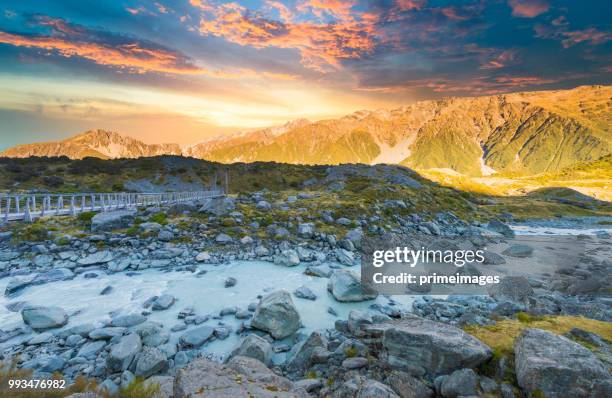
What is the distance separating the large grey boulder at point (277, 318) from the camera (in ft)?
37.8

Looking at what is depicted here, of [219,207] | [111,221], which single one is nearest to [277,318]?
[111,221]

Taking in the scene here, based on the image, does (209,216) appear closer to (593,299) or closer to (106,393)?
(106,393)

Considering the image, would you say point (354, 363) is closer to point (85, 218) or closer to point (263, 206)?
point (263, 206)

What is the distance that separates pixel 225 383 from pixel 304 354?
3.76 metres

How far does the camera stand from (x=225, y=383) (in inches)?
244

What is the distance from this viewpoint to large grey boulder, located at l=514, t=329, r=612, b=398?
18.5ft

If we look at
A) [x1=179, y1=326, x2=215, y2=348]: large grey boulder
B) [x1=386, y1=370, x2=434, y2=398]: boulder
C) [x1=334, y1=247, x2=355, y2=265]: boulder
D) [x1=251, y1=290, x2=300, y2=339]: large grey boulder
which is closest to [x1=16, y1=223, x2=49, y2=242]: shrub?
[x1=179, y1=326, x2=215, y2=348]: large grey boulder

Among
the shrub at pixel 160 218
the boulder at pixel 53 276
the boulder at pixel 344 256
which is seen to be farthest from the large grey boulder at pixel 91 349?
the shrub at pixel 160 218

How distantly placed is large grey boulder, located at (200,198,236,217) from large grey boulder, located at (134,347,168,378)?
69.4ft

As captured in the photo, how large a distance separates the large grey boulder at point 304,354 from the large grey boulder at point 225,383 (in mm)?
2116

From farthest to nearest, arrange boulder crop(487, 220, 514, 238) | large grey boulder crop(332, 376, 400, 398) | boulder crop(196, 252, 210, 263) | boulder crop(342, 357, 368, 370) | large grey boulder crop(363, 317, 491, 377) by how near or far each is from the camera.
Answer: boulder crop(487, 220, 514, 238), boulder crop(196, 252, 210, 263), boulder crop(342, 357, 368, 370), large grey boulder crop(363, 317, 491, 377), large grey boulder crop(332, 376, 400, 398)

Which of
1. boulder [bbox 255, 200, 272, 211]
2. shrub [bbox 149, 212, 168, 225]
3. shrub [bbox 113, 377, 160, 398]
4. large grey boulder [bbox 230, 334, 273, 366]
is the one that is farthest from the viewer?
boulder [bbox 255, 200, 272, 211]

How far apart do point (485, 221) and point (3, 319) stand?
57108mm

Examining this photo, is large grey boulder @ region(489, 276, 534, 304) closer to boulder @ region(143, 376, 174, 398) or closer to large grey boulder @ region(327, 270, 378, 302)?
large grey boulder @ region(327, 270, 378, 302)
